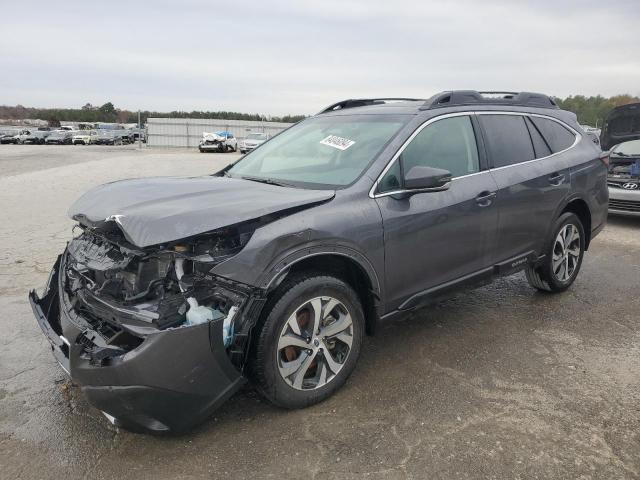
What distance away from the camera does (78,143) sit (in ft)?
160

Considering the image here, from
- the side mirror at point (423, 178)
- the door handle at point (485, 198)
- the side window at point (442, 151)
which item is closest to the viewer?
the side mirror at point (423, 178)

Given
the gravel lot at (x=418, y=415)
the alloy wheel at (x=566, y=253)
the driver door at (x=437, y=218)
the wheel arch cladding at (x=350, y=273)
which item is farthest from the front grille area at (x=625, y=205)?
the wheel arch cladding at (x=350, y=273)

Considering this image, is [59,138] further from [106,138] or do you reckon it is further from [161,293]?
[161,293]

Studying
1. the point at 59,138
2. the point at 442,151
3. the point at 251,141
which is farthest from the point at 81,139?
the point at 442,151

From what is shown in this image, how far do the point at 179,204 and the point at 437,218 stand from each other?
1.73 meters

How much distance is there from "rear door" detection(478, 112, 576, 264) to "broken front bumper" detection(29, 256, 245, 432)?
2.50m

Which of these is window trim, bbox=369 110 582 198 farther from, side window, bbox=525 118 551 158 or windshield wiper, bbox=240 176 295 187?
windshield wiper, bbox=240 176 295 187

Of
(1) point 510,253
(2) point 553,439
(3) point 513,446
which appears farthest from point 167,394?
(1) point 510,253

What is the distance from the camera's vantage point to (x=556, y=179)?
4.58 meters

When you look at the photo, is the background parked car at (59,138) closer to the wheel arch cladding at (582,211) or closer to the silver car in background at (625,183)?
the silver car in background at (625,183)

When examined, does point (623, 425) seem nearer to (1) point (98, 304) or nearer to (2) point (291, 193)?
(2) point (291, 193)

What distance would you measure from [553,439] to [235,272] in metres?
1.95

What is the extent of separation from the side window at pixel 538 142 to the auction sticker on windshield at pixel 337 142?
74.7 inches

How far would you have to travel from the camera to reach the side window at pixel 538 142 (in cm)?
455
